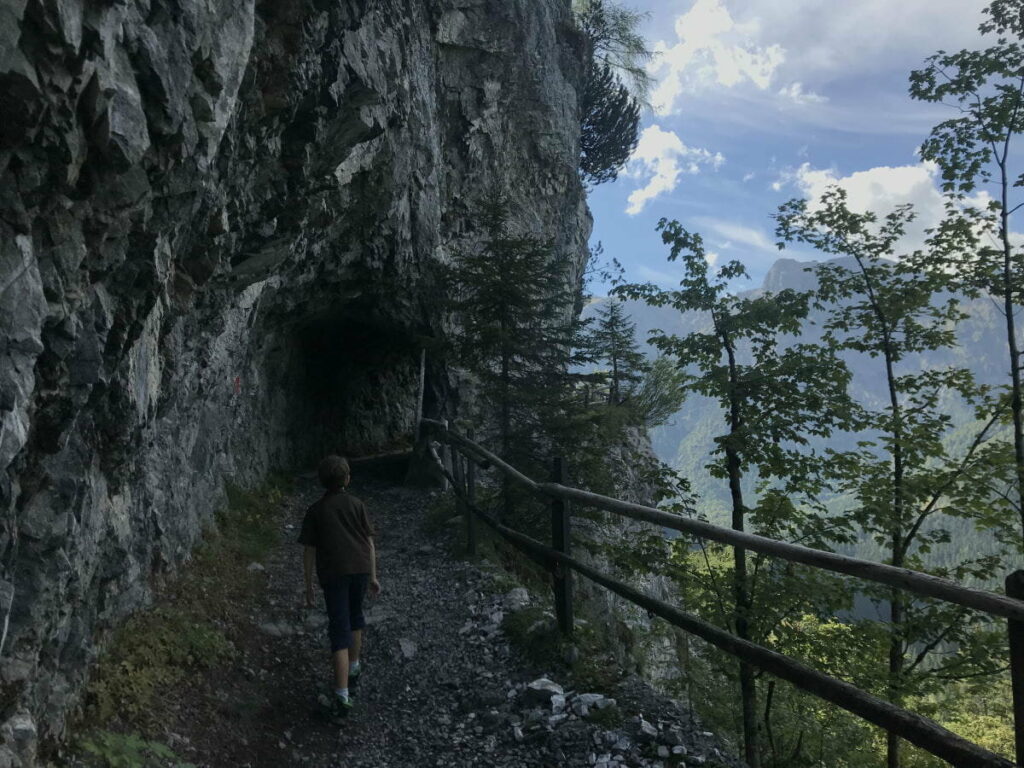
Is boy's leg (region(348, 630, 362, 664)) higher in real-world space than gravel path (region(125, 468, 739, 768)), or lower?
higher

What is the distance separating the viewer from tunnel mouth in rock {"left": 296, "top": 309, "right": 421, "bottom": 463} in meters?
19.3

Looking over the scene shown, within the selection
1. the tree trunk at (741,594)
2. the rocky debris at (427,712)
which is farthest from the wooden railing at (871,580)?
the tree trunk at (741,594)

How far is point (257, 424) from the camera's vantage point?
14.7 meters

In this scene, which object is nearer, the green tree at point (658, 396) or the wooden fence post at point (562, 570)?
the wooden fence post at point (562, 570)

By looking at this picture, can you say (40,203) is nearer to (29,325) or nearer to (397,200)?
(29,325)

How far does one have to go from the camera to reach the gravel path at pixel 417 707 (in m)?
4.69

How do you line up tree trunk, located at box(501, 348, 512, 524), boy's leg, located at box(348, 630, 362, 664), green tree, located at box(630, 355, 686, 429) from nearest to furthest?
boy's leg, located at box(348, 630, 362, 664) → tree trunk, located at box(501, 348, 512, 524) → green tree, located at box(630, 355, 686, 429)

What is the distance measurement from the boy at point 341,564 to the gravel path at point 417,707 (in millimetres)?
415

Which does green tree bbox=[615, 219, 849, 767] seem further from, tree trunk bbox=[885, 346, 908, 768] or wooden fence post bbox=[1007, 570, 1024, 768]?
wooden fence post bbox=[1007, 570, 1024, 768]

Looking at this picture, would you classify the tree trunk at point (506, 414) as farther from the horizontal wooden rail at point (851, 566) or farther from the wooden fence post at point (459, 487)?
the horizontal wooden rail at point (851, 566)

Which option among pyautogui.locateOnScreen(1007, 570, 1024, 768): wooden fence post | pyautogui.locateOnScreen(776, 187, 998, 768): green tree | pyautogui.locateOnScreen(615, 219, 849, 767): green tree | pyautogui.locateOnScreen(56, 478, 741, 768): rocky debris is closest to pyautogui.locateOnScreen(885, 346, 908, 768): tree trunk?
pyautogui.locateOnScreen(776, 187, 998, 768): green tree

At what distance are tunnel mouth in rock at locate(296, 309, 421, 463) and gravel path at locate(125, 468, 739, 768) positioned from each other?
11861 mm

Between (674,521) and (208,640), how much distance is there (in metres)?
4.34

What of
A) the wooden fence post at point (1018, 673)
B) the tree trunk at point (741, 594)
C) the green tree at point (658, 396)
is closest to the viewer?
the wooden fence post at point (1018, 673)
